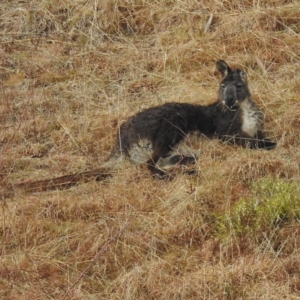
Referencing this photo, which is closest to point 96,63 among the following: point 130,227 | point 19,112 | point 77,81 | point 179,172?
point 77,81

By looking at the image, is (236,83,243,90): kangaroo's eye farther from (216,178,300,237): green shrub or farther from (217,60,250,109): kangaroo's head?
(216,178,300,237): green shrub

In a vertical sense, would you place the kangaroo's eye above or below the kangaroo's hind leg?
above

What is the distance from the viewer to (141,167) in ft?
23.2

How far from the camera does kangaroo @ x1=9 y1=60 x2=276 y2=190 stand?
7.10m

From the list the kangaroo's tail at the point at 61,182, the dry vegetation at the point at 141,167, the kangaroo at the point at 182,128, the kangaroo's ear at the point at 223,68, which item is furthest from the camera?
the kangaroo's ear at the point at 223,68

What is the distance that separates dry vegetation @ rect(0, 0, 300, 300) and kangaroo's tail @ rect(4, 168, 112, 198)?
0.09 meters

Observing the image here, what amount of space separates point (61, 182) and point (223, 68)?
226 centimetres

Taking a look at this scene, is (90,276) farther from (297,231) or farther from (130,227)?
(297,231)

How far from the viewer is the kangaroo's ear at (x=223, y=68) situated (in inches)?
311

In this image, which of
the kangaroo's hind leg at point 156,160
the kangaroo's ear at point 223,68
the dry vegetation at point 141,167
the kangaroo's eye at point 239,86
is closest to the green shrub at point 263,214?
the dry vegetation at point 141,167

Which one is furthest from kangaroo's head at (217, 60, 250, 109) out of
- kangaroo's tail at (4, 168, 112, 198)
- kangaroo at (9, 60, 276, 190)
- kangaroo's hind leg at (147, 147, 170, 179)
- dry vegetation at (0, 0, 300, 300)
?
kangaroo's tail at (4, 168, 112, 198)

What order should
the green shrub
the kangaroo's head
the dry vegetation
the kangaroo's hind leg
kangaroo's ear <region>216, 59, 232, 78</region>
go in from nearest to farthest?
1. the dry vegetation
2. the green shrub
3. the kangaroo's hind leg
4. the kangaroo's head
5. kangaroo's ear <region>216, 59, 232, 78</region>

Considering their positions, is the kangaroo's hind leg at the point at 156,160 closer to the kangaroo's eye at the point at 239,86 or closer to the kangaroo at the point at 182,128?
the kangaroo at the point at 182,128

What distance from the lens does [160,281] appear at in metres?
4.96
